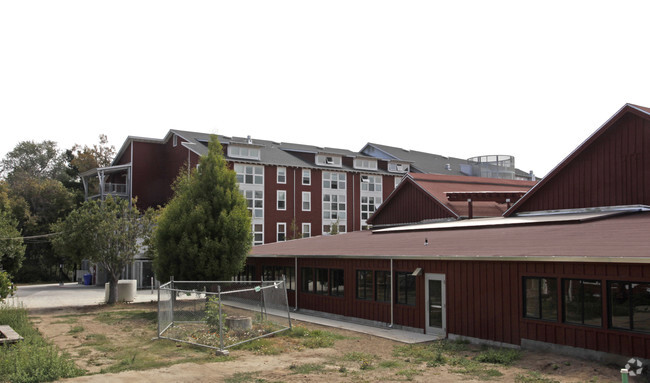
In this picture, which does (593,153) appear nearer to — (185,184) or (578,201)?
(578,201)

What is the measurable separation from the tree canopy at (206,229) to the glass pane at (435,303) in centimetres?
1043

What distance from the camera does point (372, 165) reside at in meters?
57.0

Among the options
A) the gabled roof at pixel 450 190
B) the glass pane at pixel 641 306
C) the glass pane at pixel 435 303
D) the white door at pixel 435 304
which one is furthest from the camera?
the gabled roof at pixel 450 190

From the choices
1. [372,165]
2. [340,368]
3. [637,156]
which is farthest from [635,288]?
→ [372,165]

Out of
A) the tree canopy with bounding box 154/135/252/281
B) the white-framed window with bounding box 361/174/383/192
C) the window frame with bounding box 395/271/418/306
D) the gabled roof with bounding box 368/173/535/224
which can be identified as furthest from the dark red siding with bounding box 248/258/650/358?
the white-framed window with bounding box 361/174/383/192

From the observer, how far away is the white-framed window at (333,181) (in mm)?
52812

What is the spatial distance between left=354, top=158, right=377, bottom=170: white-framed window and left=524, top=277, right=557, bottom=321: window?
4119 cm

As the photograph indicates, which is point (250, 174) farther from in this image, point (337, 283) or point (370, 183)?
point (337, 283)

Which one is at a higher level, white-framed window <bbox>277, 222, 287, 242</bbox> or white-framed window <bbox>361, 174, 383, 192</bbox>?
white-framed window <bbox>361, 174, 383, 192</bbox>

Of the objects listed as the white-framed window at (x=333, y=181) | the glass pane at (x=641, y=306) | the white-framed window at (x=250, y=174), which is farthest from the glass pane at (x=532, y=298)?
the white-framed window at (x=333, y=181)

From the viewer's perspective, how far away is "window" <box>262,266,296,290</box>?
88.3 feet

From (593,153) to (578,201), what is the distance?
6.62 ft

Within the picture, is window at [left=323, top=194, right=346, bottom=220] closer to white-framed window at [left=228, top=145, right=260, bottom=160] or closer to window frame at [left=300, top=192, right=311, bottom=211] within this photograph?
window frame at [left=300, top=192, right=311, bottom=211]

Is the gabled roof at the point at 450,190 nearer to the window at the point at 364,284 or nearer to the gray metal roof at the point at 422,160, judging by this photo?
the window at the point at 364,284
